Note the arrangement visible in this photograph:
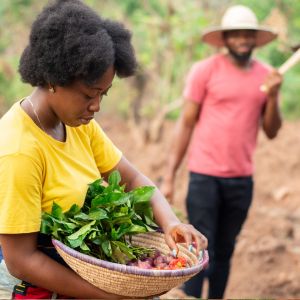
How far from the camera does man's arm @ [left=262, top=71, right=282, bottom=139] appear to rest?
4055mm

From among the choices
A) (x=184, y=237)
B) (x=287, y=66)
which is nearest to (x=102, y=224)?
(x=184, y=237)

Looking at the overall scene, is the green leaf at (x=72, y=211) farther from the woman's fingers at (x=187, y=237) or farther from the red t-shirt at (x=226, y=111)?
the red t-shirt at (x=226, y=111)

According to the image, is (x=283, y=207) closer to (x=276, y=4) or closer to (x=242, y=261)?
(x=242, y=261)

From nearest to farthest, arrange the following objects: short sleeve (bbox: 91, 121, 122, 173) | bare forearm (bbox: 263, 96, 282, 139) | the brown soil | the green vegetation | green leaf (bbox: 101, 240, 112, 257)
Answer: green leaf (bbox: 101, 240, 112, 257)
short sleeve (bbox: 91, 121, 122, 173)
bare forearm (bbox: 263, 96, 282, 139)
the brown soil
the green vegetation

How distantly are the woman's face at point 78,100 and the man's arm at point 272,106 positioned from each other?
208 cm

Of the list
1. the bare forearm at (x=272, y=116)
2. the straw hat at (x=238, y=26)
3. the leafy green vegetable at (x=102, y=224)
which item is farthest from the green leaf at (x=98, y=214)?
the straw hat at (x=238, y=26)

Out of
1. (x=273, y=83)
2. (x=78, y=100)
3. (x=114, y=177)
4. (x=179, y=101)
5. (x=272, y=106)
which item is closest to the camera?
(x=78, y=100)

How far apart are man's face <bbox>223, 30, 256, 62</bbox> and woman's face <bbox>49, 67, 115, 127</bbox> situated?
7.19ft

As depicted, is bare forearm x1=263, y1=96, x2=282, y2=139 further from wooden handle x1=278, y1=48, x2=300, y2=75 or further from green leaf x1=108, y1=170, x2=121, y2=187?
green leaf x1=108, y1=170, x2=121, y2=187

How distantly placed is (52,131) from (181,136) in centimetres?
228

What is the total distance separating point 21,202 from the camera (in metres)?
1.98

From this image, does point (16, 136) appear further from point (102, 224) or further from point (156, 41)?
point (156, 41)

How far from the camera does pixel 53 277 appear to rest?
81.2 inches

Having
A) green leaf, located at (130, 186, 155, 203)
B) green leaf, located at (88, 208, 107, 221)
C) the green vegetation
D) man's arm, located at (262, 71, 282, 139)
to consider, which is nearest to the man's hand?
man's arm, located at (262, 71, 282, 139)
